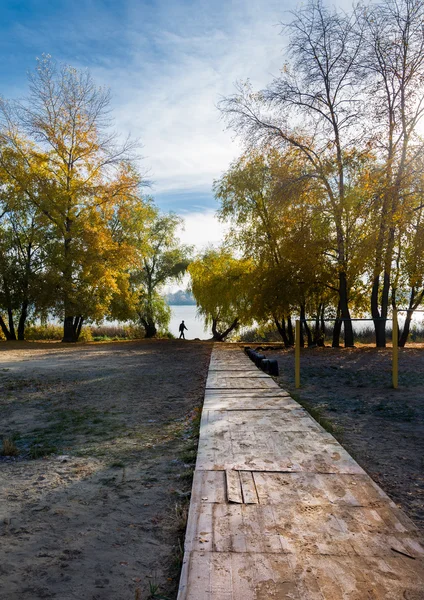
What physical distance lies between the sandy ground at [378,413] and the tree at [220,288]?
35.1 ft

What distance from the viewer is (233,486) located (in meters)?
2.90

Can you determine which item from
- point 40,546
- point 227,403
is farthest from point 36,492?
point 227,403

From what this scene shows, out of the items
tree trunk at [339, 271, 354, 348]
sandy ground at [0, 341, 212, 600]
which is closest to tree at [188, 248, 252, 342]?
tree trunk at [339, 271, 354, 348]

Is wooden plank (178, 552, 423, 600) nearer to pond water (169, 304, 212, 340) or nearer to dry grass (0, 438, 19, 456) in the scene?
dry grass (0, 438, 19, 456)

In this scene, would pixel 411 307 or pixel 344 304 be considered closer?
pixel 344 304

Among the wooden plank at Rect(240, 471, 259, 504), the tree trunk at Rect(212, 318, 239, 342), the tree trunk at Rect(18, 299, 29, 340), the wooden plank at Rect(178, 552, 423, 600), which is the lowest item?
the wooden plank at Rect(178, 552, 423, 600)

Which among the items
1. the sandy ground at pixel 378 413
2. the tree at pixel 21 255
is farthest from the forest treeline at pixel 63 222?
the sandy ground at pixel 378 413

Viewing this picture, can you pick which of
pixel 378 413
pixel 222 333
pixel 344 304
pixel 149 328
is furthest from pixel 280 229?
pixel 149 328

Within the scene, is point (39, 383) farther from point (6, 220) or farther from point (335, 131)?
point (6, 220)

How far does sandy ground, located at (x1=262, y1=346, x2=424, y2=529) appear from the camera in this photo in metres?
3.40

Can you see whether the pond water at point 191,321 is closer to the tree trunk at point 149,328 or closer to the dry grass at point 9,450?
the tree trunk at point 149,328

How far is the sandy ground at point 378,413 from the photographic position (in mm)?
3404

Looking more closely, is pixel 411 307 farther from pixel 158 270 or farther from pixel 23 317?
pixel 23 317

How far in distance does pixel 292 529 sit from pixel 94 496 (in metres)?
1.41
